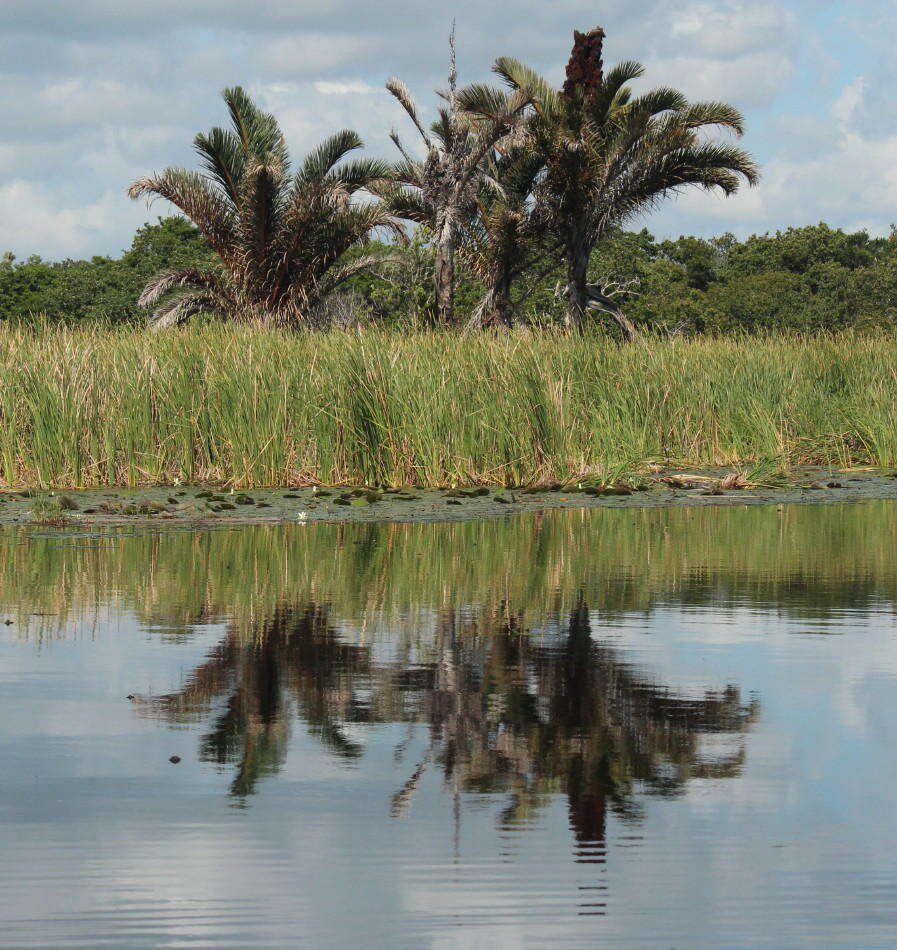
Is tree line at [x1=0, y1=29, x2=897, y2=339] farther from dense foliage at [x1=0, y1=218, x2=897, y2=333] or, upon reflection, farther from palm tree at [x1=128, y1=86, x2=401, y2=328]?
dense foliage at [x1=0, y1=218, x2=897, y2=333]

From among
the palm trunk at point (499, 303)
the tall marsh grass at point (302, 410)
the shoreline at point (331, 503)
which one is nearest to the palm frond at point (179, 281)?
the palm trunk at point (499, 303)

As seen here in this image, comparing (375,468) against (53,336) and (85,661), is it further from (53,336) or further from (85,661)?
(85,661)

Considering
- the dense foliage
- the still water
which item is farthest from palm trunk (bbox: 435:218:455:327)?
the still water

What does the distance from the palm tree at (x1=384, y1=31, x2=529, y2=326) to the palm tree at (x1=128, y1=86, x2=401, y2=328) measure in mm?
1182

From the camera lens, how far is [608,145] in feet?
99.3

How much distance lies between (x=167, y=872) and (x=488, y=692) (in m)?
2.31

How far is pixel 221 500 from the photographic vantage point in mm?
15125

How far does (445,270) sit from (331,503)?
18084 mm

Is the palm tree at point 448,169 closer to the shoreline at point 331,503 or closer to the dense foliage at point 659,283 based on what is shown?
the dense foliage at point 659,283

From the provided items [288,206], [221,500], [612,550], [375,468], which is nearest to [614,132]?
[288,206]

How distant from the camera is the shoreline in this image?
1366cm

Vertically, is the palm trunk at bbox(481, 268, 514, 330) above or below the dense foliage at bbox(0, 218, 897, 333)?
below

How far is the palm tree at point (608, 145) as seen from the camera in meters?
30.1

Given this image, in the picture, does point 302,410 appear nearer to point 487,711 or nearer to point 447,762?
point 487,711
